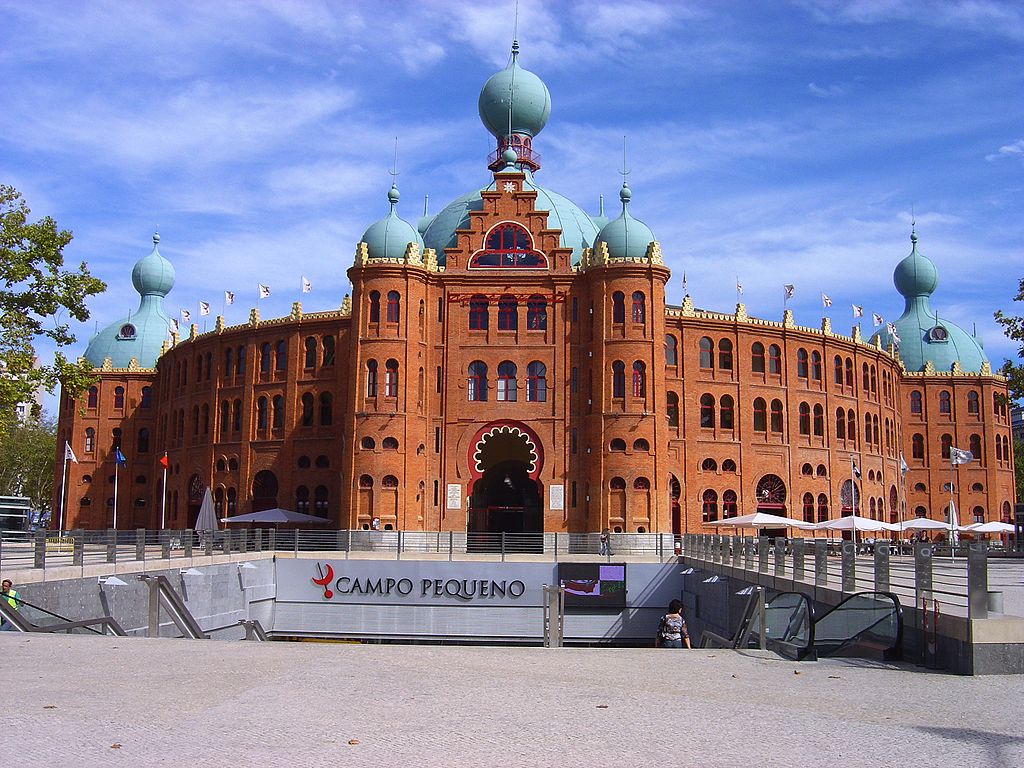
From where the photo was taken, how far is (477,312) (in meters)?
57.2

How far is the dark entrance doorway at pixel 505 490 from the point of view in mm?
57594

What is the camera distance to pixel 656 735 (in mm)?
10508

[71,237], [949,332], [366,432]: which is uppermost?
[949,332]

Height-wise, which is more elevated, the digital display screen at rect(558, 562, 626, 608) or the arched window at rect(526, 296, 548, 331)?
the arched window at rect(526, 296, 548, 331)

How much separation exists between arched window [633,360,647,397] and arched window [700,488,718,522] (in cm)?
958

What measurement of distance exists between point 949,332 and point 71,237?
67.6 metres

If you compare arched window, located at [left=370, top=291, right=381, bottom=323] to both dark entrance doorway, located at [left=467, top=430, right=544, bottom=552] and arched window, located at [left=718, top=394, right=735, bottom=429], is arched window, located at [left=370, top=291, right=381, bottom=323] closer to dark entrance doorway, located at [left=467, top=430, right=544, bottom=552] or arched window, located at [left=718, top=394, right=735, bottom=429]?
dark entrance doorway, located at [left=467, top=430, right=544, bottom=552]

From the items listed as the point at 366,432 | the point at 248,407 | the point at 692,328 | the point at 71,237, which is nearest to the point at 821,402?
the point at 692,328

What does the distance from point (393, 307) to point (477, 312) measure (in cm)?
452

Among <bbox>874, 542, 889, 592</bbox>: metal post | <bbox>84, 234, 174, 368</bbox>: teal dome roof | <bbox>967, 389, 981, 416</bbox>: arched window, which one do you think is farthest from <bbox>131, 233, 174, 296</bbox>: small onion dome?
<bbox>874, 542, 889, 592</bbox>: metal post

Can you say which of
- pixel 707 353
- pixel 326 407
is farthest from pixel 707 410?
pixel 326 407

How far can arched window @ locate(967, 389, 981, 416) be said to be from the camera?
3098 inches

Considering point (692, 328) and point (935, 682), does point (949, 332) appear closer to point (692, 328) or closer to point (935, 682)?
point (692, 328)

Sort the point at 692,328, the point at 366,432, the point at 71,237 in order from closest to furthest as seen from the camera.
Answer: the point at 71,237 → the point at 366,432 → the point at 692,328
